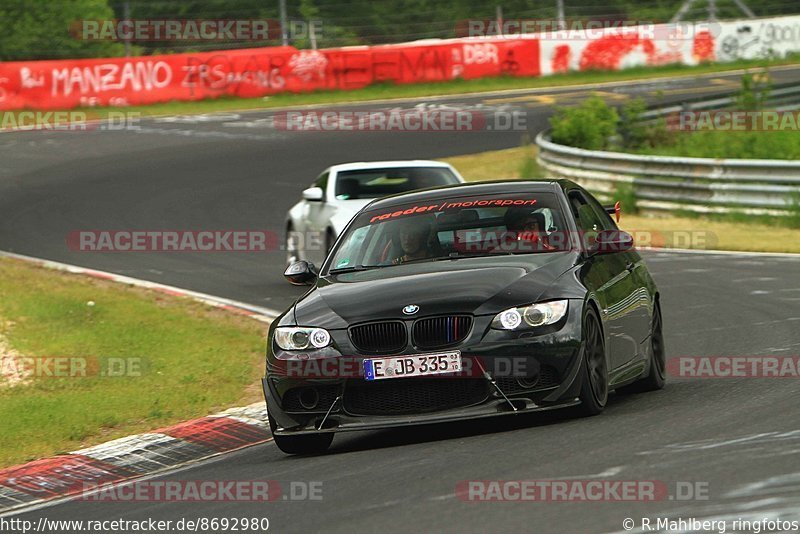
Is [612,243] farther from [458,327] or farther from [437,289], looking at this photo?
[458,327]

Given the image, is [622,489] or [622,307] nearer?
[622,489]

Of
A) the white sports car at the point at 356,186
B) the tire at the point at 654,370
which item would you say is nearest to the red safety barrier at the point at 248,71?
the white sports car at the point at 356,186

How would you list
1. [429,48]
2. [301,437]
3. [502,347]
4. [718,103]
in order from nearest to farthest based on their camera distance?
[502,347], [301,437], [718,103], [429,48]

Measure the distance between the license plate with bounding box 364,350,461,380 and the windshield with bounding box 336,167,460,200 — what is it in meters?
9.01

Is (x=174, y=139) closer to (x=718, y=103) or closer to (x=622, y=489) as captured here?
(x=718, y=103)

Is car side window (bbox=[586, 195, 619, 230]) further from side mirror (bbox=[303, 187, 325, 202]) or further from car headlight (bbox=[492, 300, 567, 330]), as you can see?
side mirror (bbox=[303, 187, 325, 202])

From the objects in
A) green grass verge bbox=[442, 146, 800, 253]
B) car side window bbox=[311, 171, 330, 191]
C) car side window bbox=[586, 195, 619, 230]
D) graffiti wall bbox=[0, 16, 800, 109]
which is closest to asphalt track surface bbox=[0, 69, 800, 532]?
green grass verge bbox=[442, 146, 800, 253]

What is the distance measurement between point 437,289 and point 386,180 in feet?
29.4

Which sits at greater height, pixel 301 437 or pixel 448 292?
pixel 448 292

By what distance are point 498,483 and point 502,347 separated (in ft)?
4.50

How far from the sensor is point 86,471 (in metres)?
8.30

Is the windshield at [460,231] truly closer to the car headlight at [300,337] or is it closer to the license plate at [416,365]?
the car headlight at [300,337]

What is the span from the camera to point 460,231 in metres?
8.82

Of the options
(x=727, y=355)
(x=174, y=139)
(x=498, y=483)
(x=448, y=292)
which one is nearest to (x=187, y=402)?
(x=448, y=292)
